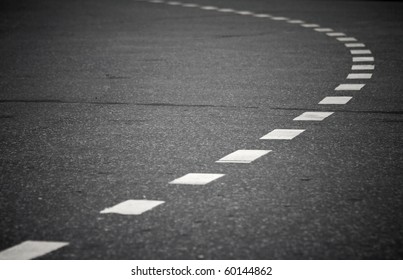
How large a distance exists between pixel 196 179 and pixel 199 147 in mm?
1249

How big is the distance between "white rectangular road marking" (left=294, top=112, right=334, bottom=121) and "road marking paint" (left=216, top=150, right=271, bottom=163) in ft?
5.51

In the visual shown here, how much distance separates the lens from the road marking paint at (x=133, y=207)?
6.22 metres

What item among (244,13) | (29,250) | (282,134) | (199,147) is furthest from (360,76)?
(244,13)

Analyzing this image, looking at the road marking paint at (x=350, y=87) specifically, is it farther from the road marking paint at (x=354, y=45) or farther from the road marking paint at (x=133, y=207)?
the road marking paint at (x=133, y=207)

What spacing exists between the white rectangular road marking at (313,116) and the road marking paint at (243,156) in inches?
66.2

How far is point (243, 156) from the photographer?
26.0 ft

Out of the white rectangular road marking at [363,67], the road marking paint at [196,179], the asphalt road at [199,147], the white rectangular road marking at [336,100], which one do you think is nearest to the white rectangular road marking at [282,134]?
the asphalt road at [199,147]

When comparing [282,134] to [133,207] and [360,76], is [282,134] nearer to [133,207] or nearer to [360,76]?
[133,207]

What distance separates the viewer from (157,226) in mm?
5871

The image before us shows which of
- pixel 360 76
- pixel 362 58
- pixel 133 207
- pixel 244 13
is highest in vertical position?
pixel 133 207

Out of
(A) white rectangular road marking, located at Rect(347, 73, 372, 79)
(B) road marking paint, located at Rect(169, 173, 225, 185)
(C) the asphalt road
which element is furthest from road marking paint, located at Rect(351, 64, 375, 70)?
(B) road marking paint, located at Rect(169, 173, 225, 185)

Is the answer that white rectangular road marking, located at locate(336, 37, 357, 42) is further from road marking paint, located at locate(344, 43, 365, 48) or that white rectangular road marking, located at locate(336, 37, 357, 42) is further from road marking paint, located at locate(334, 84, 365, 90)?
road marking paint, located at locate(334, 84, 365, 90)
